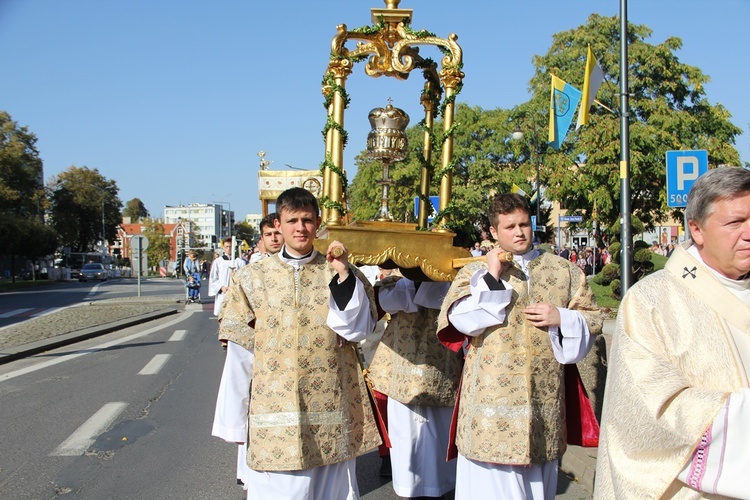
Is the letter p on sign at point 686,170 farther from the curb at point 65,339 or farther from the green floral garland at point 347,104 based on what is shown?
the curb at point 65,339

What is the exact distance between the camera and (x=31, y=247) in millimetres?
52906

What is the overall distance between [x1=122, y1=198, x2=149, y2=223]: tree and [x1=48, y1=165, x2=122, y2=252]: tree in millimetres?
57438

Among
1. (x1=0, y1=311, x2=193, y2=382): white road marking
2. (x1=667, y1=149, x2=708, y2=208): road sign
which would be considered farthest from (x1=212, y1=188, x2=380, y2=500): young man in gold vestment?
(x1=0, y1=311, x2=193, y2=382): white road marking

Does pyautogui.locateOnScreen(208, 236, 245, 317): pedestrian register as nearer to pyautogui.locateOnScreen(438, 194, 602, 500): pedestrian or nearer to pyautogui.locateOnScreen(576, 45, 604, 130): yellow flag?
pyautogui.locateOnScreen(576, 45, 604, 130): yellow flag

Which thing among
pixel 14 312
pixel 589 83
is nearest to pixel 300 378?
pixel 589 83

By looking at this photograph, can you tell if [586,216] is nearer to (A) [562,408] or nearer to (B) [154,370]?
(B) [154,370]

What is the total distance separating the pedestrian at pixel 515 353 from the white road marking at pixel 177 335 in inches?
489

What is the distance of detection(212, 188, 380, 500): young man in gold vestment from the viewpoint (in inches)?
149

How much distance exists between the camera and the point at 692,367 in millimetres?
2328

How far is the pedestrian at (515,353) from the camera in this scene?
389 centimetres

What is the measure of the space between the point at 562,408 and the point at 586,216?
32458 millimetres

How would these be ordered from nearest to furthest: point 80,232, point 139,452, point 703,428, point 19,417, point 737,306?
point 703,428 → point 737,306 → point 139,452 → point 19,417 → point 80,232

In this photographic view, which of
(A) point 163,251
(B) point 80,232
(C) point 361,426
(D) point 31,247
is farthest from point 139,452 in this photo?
(A) point 163,251

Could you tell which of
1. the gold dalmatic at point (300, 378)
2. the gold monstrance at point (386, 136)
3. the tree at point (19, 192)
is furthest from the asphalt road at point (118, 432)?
the tree at point (19, 192)
